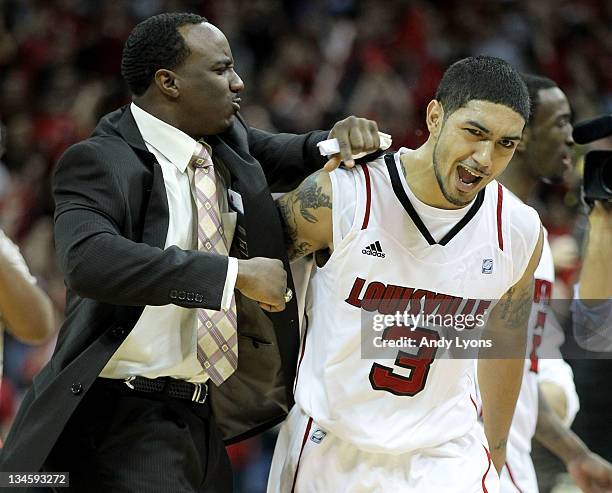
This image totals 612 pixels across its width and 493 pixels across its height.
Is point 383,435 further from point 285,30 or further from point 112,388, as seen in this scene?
point 285,30

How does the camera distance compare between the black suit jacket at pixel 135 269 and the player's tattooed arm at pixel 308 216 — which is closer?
the black suit jacket at pixel 135 269

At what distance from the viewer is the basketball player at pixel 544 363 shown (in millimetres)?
5125

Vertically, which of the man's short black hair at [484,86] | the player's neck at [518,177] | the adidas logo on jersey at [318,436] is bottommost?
the adidas logo on jersey at [318,436]

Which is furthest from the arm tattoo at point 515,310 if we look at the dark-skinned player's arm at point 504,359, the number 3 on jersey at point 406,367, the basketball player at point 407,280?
the number 3 on jersey at point 406,367

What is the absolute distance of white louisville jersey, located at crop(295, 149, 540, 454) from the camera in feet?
12.8

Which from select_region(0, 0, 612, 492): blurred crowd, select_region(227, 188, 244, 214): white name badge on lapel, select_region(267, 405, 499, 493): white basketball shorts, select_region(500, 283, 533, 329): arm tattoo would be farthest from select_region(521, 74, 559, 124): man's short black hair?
select_region(0, 0, 612, 492): blurred crowd

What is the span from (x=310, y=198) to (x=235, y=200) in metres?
0.27

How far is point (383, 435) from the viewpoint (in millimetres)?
3865

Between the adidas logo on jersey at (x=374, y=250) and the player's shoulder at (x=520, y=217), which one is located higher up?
the player's shoulder at (x=520, y=217)

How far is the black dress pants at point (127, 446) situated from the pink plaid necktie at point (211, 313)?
18cm

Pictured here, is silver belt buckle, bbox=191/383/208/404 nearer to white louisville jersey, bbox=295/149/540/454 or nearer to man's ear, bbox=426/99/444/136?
white louisville jersey, bbox=295/149/540/454

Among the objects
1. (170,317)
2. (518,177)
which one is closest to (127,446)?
(170,317)

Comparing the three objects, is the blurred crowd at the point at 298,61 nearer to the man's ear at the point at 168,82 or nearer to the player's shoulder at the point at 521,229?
the player's shoulder at the point at 521,229

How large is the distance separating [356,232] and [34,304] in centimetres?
126
